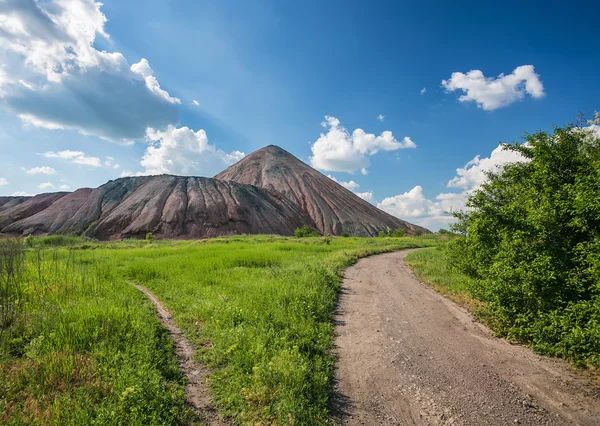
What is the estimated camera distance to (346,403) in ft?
15.7

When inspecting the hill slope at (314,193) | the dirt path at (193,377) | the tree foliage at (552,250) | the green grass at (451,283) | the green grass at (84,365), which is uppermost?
the hill slope at (314,193)

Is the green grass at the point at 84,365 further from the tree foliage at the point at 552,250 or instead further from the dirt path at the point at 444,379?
the tree foliage at the point at 552,250

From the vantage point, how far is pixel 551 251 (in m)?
6.52

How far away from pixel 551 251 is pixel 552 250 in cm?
5

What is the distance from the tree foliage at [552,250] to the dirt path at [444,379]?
24.7 inches

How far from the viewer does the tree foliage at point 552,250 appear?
5824mm

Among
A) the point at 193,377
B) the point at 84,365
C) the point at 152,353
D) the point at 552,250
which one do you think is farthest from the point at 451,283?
the point at 84,365

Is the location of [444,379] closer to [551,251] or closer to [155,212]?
[551,251]

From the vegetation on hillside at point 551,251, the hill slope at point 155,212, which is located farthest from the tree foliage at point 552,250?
the hill slope at point 155,212

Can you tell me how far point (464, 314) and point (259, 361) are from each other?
663 cm

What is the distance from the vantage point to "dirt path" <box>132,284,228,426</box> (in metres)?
4.56

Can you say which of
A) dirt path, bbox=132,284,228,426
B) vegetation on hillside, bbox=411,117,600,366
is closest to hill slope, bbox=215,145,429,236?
vegetation on hillside, bbox=411,117,600,366

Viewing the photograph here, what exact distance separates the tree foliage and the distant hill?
179ft

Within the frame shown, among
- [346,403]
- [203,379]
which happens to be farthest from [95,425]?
[346,403]
